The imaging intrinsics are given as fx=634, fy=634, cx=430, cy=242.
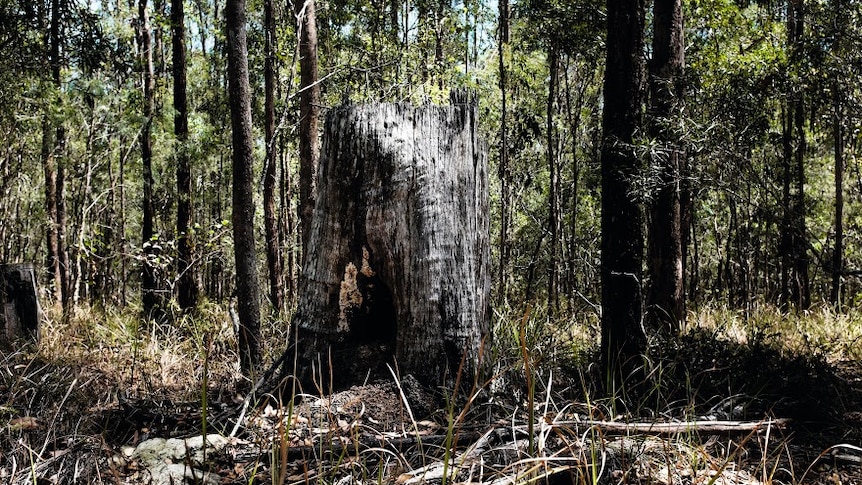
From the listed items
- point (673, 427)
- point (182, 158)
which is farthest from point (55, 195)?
point (673, 427)

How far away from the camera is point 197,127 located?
37.6 ft

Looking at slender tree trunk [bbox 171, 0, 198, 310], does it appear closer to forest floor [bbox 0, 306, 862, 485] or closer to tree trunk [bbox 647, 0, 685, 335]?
forest floor [bbox 0, 306, 862, 485]

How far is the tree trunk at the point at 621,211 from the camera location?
4609 mm

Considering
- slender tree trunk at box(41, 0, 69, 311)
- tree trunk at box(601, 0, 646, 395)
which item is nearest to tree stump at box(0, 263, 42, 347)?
slender tree trunk at box(41, 0, 69, 311)

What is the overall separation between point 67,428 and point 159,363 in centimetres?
277

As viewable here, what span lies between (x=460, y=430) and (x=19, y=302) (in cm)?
599

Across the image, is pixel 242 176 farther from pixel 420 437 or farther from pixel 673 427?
pixel 673 427

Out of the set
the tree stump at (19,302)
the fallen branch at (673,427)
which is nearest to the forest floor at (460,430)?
the fallen branch at (673,427)

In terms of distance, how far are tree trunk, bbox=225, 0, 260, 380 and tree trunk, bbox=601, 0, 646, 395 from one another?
274 cm

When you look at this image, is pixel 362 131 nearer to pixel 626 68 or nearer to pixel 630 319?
pixel 626 68

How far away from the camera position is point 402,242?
10.5ft

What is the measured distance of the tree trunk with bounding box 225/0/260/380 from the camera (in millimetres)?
4883

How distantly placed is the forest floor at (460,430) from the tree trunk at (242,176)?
531mm

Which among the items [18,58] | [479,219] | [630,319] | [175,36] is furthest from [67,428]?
[175,36]
